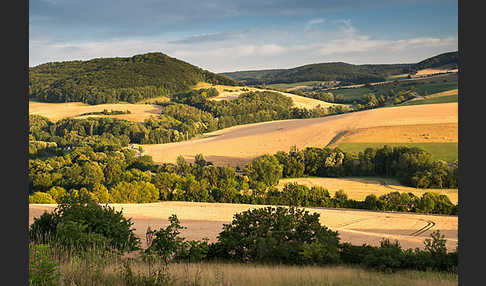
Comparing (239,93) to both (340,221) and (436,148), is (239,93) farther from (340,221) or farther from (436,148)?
(340,221)

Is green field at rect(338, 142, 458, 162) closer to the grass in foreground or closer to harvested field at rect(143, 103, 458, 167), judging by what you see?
harvested field at rect(143, 103, 458, 167)

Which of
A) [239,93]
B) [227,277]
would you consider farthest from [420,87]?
[227,277]

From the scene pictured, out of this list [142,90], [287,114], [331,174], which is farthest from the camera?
[142,90]

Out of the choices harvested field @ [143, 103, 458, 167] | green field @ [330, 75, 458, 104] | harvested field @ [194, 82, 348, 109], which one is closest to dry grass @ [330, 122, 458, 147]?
harvested field @ [143, 103, 458, 167]

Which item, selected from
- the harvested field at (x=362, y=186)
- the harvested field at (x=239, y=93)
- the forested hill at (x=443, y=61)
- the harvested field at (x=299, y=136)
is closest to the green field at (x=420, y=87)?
the harvested field at (x=239, y=93)

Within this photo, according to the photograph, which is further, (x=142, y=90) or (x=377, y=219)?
(x=142, y=90)

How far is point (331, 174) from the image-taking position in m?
42.9

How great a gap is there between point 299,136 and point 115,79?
9504cm

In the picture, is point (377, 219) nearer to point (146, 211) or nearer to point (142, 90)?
point (146, 211)

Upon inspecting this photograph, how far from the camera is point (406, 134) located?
5641cm

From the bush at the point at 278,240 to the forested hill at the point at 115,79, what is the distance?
4897 inches

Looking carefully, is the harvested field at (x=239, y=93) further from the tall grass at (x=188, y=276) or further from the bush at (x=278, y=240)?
the tall grass at (x=188, y=276)
